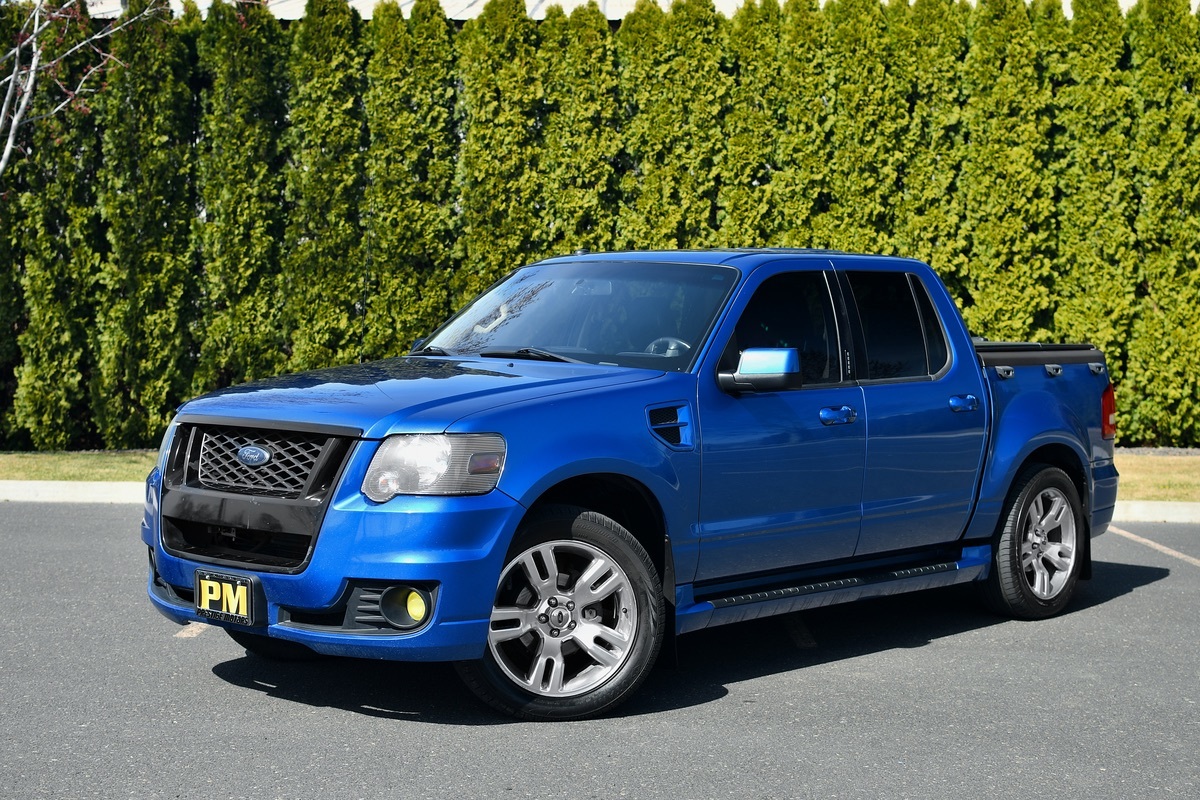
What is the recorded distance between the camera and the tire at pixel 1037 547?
773cm

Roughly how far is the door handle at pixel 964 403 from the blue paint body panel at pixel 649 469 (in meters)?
0.02

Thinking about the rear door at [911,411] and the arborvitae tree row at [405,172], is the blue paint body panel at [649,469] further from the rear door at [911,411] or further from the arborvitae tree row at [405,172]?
the arborvitae tree row at [405,172]

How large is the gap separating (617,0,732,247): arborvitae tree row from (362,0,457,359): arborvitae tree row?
1.90 metres

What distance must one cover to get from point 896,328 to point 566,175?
8.10m

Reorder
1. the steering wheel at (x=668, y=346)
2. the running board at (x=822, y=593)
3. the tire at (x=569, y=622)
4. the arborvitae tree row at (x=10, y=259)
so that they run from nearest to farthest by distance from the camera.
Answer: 1. the tire at (x=569, y=622)
2. the running board at (x=822, y=593)
3. the steering wheel at (x=668, y=346)
4. the arborvitae tree row at (x=10, y=259)

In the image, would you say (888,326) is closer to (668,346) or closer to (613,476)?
(668,346)

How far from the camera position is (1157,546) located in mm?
10344

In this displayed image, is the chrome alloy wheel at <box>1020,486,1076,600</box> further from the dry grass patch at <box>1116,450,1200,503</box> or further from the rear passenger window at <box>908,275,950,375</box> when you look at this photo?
the dry grass patch at <box>1116,450,1200,503</box>

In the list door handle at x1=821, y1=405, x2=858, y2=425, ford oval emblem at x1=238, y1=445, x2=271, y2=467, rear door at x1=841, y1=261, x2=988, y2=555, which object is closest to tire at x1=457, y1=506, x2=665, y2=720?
ford oval emblem at x1=238, y1=445, x2=271, y2=467

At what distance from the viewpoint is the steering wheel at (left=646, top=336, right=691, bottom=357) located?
6.42m

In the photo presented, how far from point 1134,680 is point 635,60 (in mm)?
9810

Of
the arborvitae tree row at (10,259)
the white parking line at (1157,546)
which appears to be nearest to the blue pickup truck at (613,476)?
the white parking line at (1157,546)

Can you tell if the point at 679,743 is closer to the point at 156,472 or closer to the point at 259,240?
the point at 156,472

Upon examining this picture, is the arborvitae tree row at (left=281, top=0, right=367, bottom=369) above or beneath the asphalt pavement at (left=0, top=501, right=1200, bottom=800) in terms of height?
above
